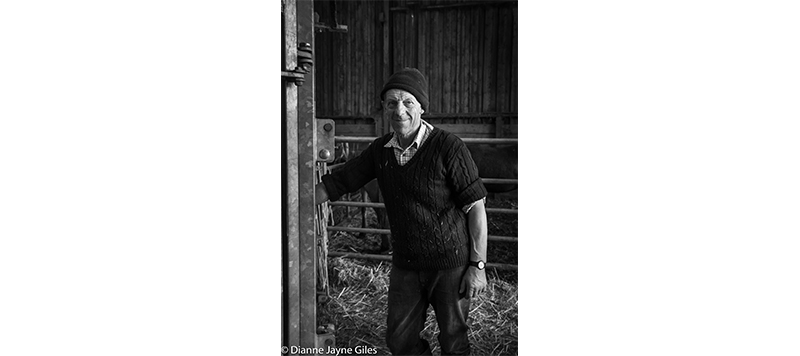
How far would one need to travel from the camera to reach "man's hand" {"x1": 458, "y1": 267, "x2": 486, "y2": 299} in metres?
2.06

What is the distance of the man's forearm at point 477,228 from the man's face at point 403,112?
0.36 m

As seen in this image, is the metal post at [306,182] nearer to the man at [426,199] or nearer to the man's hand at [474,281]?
the man at [426,199]

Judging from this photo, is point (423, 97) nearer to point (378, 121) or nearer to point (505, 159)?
point (505, 159)

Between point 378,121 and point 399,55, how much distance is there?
686mm

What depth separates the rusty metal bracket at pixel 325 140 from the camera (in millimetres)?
1807

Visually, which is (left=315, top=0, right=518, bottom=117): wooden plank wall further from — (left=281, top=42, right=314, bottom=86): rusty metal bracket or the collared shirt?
(left=281, top=42, right=314, bottom=86): rusty metal bracket

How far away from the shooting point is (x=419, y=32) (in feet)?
18.6

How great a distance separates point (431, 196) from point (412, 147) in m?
0.19

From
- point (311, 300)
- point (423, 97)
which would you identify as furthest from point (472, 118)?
point (311, 300)

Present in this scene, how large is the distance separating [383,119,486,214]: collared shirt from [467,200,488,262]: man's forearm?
0.07 ft

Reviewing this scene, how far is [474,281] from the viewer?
2059 mm

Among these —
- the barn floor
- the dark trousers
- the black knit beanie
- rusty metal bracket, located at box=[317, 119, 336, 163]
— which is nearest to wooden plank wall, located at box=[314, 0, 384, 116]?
the barn floor

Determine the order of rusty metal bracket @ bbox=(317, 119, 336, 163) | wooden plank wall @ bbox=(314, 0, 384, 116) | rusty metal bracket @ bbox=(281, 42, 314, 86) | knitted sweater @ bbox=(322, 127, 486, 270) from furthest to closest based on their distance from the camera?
wooden plank wall @ bbox=(314, 0, 384, 116) < knitted sweater @ bbox=(322, 127, 486, 270) < rusty metal bracket @ bbox=(317, 119, 336, 163) < rusty metal bracket @ bbox=(281, 42, 314, 86)

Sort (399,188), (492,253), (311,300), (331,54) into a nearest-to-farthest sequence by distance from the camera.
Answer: (311,300) → (399,188) → (492,253) → (331,54)
